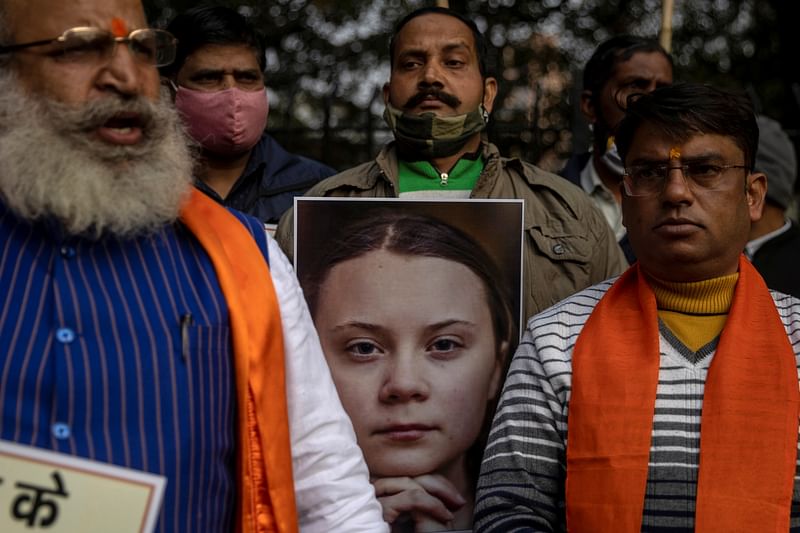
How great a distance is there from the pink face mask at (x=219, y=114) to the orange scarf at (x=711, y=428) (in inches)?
70.4

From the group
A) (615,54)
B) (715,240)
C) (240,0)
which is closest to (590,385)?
(715,240)

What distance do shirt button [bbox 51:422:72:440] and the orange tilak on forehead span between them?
81cm

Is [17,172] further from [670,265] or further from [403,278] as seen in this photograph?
[670,265]

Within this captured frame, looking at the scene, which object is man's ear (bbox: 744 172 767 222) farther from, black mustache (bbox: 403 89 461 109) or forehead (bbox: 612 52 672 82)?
forehead (bbox: 612 52 672 82)

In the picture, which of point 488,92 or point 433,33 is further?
point 488,92

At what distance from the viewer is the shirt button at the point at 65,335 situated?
1999mm

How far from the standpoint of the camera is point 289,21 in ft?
36.4

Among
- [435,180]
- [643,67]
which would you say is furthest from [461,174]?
[643,67]

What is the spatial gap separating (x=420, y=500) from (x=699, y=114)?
53.1 inches

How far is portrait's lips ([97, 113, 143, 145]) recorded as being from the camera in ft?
7.24

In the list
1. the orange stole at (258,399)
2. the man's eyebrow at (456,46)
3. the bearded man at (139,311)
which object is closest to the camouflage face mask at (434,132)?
the man's eyebrow at (456,46)

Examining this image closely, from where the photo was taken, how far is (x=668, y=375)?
271 cm

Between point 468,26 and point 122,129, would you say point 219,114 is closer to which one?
point 468,26

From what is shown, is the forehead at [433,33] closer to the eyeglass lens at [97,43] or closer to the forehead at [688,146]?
the forehead at [688,146]
